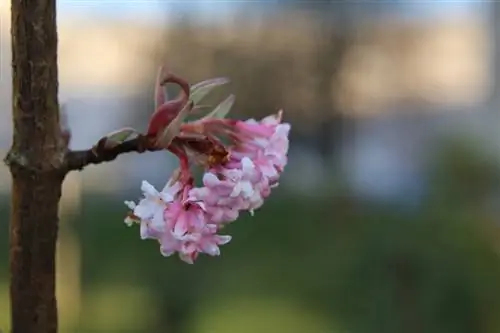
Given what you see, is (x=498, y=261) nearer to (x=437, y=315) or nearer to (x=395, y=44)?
(x=437, y=315)

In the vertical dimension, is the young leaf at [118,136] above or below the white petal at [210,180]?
above

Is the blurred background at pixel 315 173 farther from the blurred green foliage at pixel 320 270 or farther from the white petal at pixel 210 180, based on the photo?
the white petal at pixel 210 180

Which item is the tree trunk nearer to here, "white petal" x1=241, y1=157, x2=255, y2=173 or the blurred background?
"white petal" x1=241, y1=157, x2=255, y2=173

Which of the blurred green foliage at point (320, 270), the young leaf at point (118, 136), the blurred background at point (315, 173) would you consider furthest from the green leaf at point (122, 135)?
the blurred green foliage at point (320, 270)

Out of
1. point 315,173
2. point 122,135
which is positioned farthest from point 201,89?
point 315,173

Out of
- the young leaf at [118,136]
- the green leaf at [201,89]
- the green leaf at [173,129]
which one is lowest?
the young leaf at [118,136]

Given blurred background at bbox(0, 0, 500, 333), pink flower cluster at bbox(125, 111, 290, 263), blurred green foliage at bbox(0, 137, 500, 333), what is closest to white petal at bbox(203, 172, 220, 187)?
Answer: pink flower cluster at bbox(125, 111, 290, 263)

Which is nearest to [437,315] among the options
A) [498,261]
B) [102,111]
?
[498,261]

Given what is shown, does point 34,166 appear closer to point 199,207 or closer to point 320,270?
point 199,207
